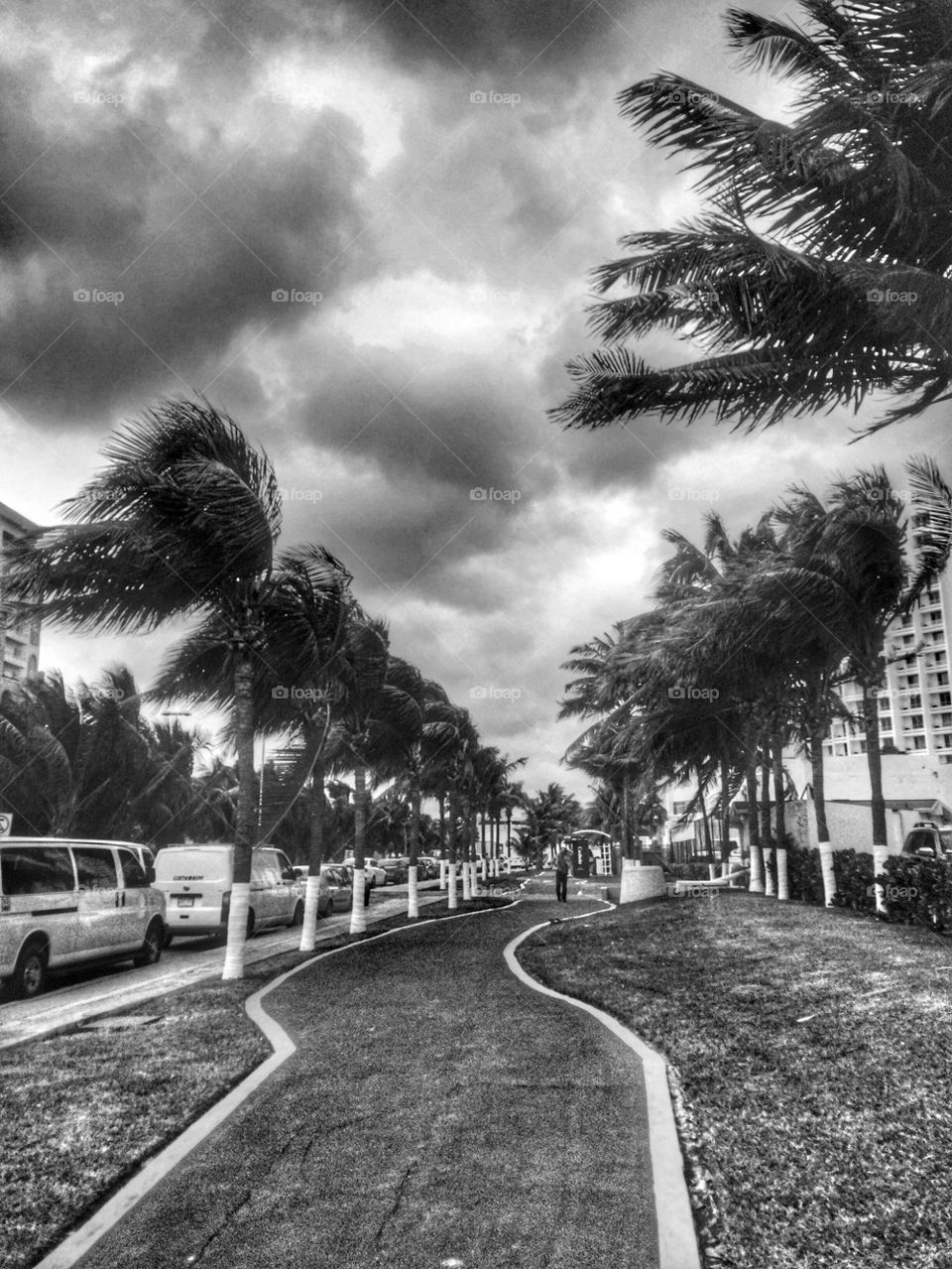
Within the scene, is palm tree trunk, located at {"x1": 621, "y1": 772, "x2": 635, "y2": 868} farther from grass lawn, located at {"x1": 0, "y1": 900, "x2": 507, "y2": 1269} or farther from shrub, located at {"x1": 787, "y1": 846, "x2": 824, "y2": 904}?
grass lawn, located at {"x1": 0, "y1": 900, "x2": 507, "y2": 1269}

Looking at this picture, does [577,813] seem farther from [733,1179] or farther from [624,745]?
[733,1179]

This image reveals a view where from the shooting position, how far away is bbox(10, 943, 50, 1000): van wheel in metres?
11.7

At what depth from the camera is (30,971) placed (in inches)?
471

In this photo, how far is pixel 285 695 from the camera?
52.4ft

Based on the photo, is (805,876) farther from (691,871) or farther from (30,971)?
(691,871)

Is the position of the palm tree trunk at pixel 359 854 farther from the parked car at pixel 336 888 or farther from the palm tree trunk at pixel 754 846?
the palm tree trunk at pixel 754 846

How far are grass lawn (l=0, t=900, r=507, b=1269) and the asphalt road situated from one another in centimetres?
130

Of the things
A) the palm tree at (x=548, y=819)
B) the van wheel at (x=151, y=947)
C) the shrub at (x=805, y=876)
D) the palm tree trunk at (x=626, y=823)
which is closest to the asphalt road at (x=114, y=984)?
the van wheel at (x=151, y=947)

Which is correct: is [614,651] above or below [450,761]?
above

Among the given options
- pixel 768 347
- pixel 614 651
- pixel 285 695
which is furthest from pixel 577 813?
pixel 768 347

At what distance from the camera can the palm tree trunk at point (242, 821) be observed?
40.7 ft

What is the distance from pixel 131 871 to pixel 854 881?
12.3m

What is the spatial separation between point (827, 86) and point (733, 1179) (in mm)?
7211

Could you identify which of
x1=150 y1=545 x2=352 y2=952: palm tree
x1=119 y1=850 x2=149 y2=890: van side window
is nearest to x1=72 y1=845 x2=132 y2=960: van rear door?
x1=119 y1=850 x2=149 y2=890: van side window
